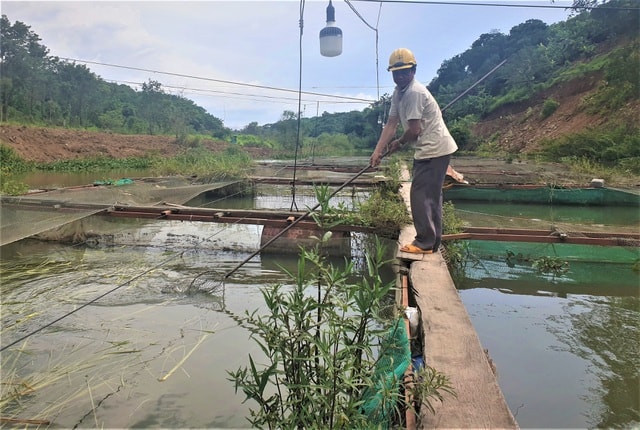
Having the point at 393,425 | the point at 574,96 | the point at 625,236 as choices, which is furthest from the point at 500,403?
the point at 574,96

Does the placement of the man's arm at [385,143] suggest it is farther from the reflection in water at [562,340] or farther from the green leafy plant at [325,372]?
the green leafy plant at [325,372]

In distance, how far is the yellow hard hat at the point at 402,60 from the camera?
281 centimetres

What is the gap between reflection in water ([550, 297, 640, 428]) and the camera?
2.14 metres

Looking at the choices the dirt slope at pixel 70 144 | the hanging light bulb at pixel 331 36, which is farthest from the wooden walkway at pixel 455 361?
the dirt slope at pixel 70 144

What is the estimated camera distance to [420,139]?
2.98m

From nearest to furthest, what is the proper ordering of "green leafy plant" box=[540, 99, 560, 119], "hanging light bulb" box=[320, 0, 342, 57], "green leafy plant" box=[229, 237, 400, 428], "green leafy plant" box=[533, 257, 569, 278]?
"green leafy plant" box=[229, 237, 400, 428] → "green leafy plant" box=[533, 257, 569, 278] → "hanging light bulb" box=[320, 0, 342, 57] → "green leafy plant" box=[540, 99, 560, 119]

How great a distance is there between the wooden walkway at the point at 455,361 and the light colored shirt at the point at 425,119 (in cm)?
89

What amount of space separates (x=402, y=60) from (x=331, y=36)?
2.05 m

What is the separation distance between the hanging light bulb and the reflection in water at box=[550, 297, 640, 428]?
11.5ft

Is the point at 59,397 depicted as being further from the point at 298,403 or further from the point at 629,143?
the point at 629,143

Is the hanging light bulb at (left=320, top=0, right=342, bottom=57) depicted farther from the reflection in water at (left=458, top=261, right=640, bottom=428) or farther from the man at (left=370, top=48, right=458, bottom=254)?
the reflection in water at (left=458, top=261, right=640, bottom=428)

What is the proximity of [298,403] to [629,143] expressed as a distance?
11.4m

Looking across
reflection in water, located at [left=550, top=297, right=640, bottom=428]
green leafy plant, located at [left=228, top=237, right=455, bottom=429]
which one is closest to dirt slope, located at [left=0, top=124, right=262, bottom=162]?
green leafy plant, located at [left=228, top=237, right=455, bottom=429]

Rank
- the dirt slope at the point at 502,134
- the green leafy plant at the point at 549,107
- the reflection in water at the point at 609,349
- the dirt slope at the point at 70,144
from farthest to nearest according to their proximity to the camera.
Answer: the green leafy plant at the point at 549,107 → the dirt slope at the point at 70,144 → the dirt slope at the point at 502,134 → the reflection in water at the point at 609,349
